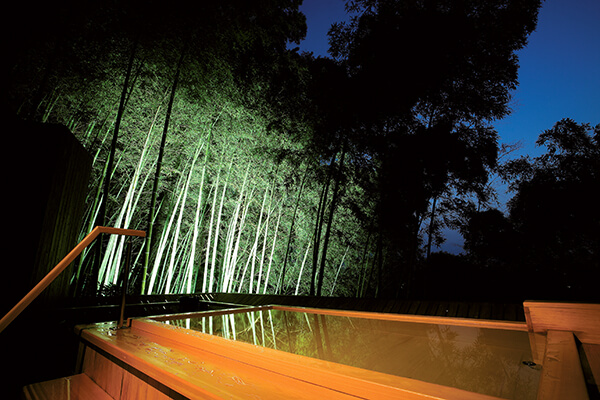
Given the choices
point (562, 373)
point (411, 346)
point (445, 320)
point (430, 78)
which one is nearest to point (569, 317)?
point (562, 373)

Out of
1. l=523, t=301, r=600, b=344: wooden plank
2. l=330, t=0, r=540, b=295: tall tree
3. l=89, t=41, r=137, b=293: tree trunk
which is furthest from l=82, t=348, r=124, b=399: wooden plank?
l=330, t=0, r=540, b=295: tall tree

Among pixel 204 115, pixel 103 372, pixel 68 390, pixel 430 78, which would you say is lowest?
pixel 68 390

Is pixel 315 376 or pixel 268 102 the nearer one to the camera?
pixel 315 376

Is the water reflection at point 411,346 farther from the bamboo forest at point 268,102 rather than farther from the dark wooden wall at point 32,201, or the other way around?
the bamboo forest at point 268,102

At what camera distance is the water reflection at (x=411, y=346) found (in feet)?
3.11

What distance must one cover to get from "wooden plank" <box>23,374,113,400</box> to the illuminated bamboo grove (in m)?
2.33

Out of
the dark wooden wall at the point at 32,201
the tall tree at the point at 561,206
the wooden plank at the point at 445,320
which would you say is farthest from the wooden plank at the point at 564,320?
the tall tree at the point at 561,206

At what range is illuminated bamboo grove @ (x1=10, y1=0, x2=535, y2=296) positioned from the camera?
12.2ft

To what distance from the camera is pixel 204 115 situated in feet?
17.0

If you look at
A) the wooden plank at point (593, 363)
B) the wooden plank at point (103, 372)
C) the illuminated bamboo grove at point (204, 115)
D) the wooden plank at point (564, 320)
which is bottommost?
the wooden plank at point (103, 372)

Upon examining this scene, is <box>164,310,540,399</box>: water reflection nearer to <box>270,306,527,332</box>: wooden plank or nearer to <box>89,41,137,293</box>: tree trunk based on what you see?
<box>270,306,527,332</box>: wooden plank

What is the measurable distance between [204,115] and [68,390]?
4.54 meters

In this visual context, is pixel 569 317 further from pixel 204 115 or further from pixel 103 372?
pixel 204 115

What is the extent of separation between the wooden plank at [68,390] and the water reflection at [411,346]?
1.55 ft
